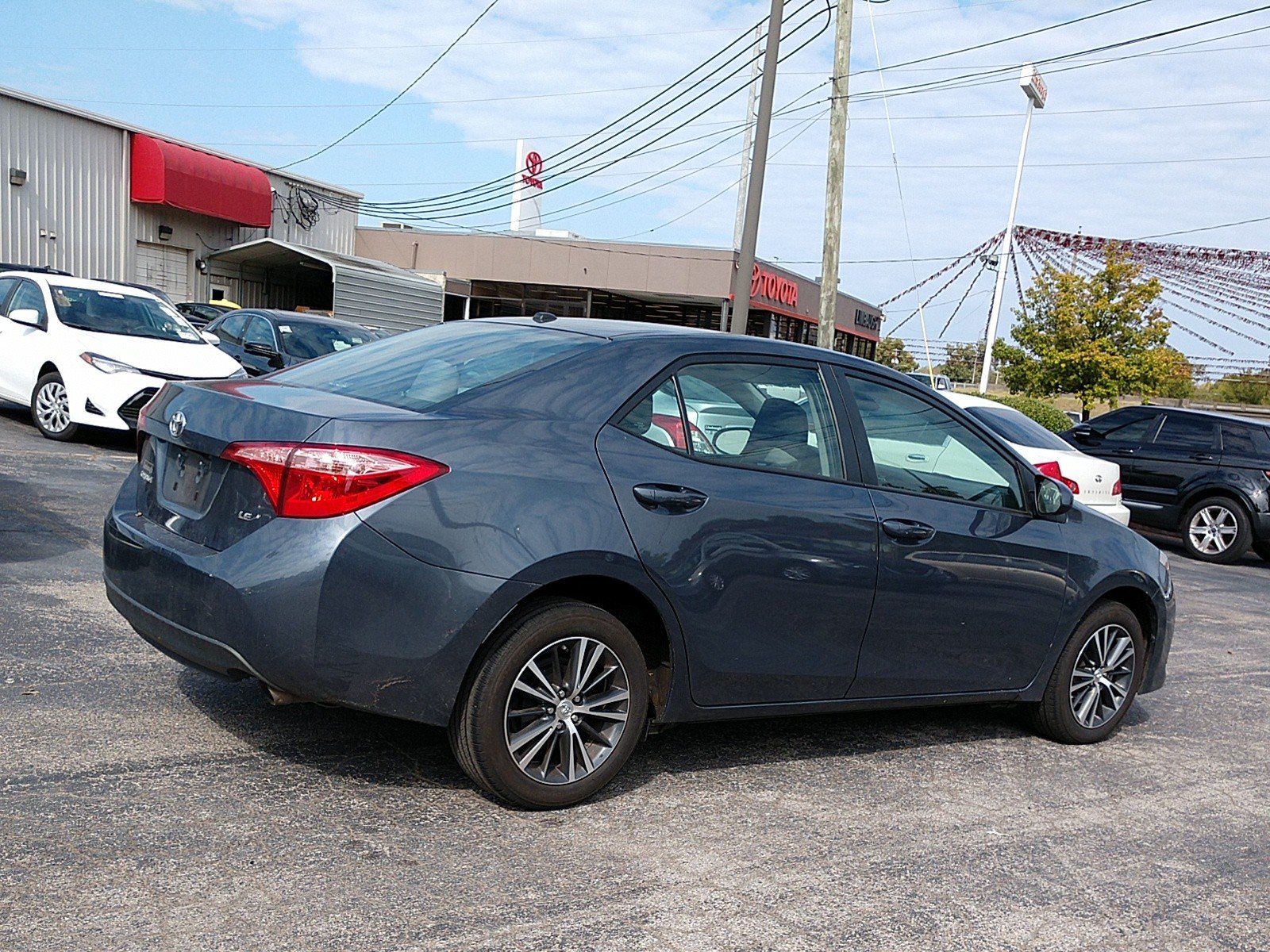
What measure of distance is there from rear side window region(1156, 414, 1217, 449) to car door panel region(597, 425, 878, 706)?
11.3 metres

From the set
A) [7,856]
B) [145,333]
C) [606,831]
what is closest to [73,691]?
[7,856]

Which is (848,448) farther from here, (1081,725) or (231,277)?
(231,277)

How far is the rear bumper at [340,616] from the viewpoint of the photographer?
3.68 meters

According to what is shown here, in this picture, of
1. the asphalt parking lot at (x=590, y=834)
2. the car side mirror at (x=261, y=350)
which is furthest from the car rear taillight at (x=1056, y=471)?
the car side mirror at (x=261, y=350)

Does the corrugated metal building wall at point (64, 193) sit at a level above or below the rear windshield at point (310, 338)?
above

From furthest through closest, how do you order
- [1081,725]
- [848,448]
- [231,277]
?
[231,277], [1081,725], [848,448]

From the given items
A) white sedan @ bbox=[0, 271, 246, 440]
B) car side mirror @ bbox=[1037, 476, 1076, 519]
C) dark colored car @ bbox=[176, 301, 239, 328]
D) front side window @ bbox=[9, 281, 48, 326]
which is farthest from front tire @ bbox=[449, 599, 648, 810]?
dark colored car @ bbox=[176, 301, 239, 328]

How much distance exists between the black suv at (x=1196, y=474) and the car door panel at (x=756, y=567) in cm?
1103

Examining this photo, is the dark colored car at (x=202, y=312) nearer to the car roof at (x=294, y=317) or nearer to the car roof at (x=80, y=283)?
the car roof at (x=294, y=317)

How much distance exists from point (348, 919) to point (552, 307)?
114ft

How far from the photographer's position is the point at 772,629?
4.45m

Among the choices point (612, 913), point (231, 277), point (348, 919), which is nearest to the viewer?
point (348, 919)

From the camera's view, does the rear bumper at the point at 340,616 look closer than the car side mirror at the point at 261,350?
Yes

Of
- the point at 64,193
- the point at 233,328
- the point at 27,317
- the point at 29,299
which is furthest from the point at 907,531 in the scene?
the point at 64,193
